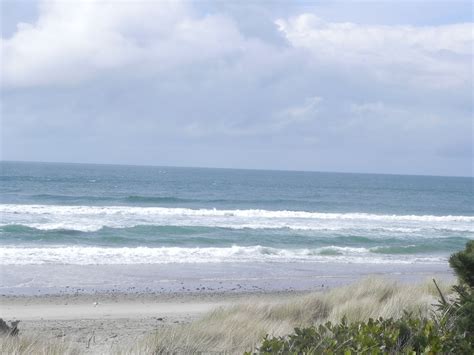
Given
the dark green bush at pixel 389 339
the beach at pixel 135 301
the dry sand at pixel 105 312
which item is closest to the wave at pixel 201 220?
the beach at pixel 135 301

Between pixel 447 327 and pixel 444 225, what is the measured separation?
3534cm

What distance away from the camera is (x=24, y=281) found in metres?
A: 15.4

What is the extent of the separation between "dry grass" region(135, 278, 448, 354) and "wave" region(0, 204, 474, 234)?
60.9ft

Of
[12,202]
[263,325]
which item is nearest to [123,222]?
→ [12,202]

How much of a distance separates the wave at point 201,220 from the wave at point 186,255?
6427 millimetres

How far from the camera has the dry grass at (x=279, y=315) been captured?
6.55 metres

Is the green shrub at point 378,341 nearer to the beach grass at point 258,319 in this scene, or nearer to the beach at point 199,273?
the beach grass at point 258,319

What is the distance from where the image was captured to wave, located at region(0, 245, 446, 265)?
62.4ft

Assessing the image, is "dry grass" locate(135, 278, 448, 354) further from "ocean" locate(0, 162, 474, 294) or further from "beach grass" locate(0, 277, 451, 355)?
"ocean" locate(0, 162, 474, 294)

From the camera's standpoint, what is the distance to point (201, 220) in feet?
112

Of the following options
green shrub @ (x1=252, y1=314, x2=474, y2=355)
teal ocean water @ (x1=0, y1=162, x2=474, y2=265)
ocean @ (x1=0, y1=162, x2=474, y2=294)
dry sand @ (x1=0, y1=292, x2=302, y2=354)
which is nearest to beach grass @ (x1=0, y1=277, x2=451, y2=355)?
green shrub @ (x1=252, y1=314, x2=474, y2=355)

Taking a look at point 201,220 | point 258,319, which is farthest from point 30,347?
point 201,220

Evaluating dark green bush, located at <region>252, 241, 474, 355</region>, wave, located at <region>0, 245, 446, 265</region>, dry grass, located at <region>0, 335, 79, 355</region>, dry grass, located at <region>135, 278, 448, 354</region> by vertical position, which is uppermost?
dark green bush, located at <region>252, 241, 474, 355</region>

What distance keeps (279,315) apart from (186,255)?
12127 millimetres
